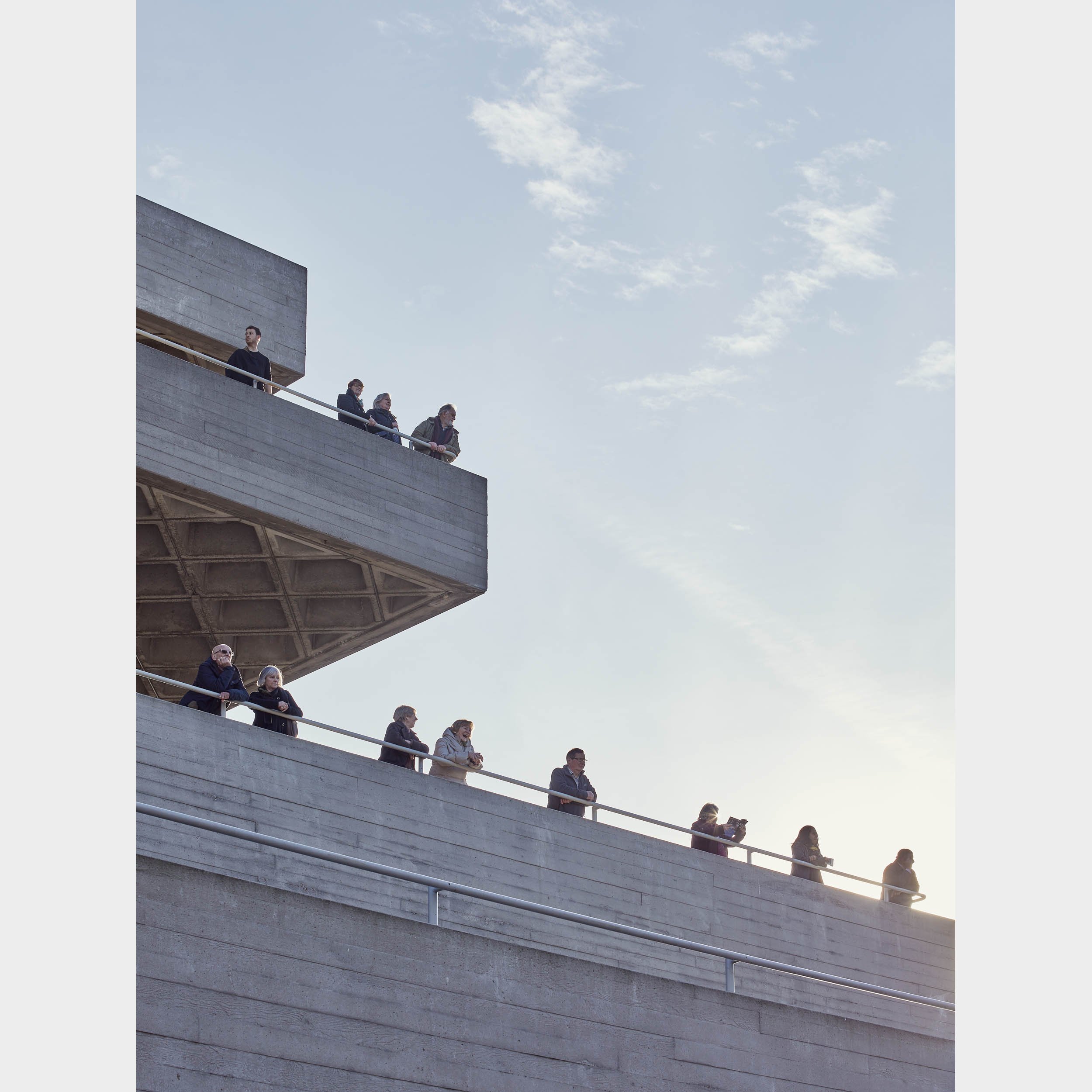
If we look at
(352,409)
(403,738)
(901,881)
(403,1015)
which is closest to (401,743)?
(403,738)

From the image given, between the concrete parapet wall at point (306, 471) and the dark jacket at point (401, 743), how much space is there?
8.96 ft

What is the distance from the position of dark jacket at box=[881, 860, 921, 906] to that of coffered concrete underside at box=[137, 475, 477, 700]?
18.7 feet

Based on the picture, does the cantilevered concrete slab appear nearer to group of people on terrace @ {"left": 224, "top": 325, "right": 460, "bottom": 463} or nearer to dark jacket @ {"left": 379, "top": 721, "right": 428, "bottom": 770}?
group of people on terrace @ {"left": 224, "top": 325, "right": 460, "bottom": 463}

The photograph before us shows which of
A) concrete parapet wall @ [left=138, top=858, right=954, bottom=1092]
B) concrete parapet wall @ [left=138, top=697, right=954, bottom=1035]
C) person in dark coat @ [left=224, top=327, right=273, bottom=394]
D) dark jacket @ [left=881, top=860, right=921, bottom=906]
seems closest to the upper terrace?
person in dark coat @ [left=224, top=327, right=273, bottom=394]

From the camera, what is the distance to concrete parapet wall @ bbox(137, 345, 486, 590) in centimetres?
1605

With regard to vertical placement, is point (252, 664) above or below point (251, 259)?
below

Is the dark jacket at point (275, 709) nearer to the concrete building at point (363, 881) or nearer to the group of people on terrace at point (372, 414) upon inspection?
the concrete building at point (363, 881)

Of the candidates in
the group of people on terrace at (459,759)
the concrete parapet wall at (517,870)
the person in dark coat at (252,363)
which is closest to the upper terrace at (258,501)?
the person in dark coat at (252,363)

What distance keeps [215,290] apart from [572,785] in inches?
294

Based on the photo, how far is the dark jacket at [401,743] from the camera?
1543cm

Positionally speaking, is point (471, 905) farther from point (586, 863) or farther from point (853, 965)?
point (853, 965)

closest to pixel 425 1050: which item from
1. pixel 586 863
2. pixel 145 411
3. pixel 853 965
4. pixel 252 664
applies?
pixel 586 863

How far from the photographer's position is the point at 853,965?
1800 cm

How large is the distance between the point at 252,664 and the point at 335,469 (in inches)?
184
